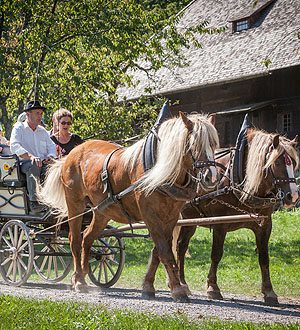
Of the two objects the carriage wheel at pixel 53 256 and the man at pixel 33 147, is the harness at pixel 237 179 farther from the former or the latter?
the man at pixel 33 147

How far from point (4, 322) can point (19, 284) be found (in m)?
2.75

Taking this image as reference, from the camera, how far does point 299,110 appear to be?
2094cm

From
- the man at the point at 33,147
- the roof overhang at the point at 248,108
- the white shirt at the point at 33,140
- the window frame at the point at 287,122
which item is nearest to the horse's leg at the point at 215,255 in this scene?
the man at the point at 33,147

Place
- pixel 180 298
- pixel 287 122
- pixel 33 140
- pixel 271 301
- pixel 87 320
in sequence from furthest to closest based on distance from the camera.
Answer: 1. pixel 287 122
2. pixel 33 140
3. pixel 271 301
4. pixel 180 298
5. pixel 87 320

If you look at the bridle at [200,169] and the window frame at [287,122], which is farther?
the window frame at [287,122]

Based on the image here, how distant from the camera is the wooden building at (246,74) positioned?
1989cm

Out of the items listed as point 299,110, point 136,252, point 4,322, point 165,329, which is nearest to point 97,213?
point 4,322

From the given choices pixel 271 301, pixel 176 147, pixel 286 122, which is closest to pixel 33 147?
pixel 176 147

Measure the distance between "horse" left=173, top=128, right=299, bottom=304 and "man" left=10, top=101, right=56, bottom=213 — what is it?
2.05m

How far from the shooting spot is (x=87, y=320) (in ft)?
16.3

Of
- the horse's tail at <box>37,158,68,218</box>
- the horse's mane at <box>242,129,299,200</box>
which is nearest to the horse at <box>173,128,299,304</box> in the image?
the horse's mane at <box>242,129,299,200</box>

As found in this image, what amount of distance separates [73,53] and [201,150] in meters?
9.69

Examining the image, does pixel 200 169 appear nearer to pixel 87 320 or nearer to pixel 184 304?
pixel 184 304

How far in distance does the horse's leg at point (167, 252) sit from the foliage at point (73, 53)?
7860 mm
